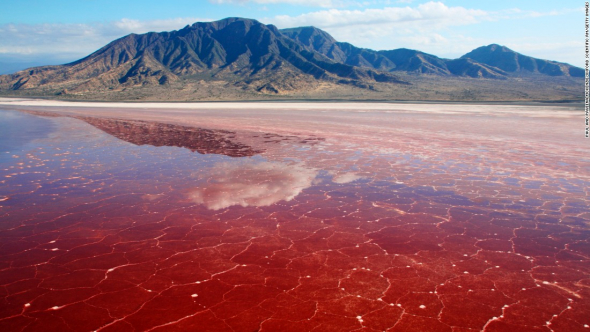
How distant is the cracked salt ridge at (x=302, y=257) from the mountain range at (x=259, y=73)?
5006 centimetres

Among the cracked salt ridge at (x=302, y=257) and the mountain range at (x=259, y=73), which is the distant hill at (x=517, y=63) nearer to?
the mountain range at (x=259, y=73)

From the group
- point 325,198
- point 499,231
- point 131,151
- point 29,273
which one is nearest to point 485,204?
point 499,231

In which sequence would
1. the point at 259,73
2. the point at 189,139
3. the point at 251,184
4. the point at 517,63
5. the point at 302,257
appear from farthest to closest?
1. the point at 517,63
2. the point at 259,73
3. the point at 189,139
4. the point at 251,184
5. the point at 302,257

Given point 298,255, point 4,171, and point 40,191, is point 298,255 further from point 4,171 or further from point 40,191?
point 4,171

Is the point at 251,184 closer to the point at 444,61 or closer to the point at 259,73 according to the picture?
the point at 259,73

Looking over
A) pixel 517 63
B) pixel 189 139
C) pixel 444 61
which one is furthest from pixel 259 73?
pixel 517 63

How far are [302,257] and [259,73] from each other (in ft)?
299

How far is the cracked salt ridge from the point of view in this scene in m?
4.26

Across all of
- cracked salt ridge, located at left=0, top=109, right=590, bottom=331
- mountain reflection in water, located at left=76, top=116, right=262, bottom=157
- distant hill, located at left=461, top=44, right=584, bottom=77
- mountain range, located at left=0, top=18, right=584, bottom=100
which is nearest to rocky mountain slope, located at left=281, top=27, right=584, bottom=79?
distant hill, located at left=461, top=44, right=584, bottom=77

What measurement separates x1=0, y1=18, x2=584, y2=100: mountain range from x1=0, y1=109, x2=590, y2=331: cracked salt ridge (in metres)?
50.1

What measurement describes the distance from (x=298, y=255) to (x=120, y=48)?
13739cm

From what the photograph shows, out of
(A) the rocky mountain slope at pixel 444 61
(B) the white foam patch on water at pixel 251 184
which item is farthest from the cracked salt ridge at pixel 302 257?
(A) the rocky mountain slope at pixel 444 61

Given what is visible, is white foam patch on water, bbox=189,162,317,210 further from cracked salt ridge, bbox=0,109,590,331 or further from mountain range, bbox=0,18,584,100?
mountain range, bbox=0,18,584,100

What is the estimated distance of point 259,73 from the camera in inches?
3671
